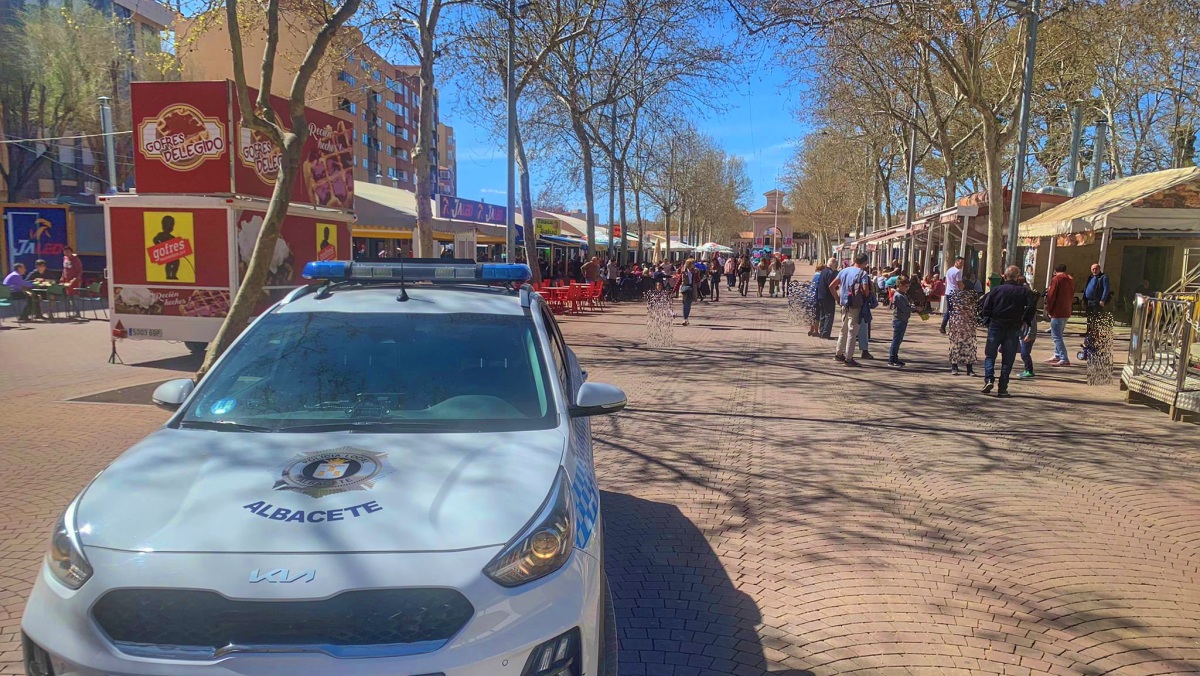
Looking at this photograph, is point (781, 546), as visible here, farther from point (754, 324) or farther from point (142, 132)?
point (754, 324)

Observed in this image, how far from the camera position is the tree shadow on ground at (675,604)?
3.39m

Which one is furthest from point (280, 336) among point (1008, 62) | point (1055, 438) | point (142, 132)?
point (1008, 62)

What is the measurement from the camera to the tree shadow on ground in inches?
133

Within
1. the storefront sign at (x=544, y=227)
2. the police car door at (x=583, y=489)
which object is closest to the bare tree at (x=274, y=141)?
the police car door at (x=583, y=489)

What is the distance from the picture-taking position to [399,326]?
364 cm

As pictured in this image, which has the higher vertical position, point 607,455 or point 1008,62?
point 1008,62

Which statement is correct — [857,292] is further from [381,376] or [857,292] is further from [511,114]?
[381,376]

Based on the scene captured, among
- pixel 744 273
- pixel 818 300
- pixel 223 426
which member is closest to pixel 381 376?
pixel 223 426

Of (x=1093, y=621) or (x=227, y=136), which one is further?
(x=227, y=136)

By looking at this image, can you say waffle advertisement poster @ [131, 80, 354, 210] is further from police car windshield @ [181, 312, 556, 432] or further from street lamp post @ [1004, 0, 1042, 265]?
street lamp post @ [1004, 0, 1042, 265]

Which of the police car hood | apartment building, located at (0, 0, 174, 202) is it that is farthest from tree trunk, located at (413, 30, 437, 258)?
apartment building, located at (0, 0, 174, 202)

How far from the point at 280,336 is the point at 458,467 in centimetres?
146

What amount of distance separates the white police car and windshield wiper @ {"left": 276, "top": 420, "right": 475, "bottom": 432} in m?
0.01

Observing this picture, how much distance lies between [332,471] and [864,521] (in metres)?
3.82
